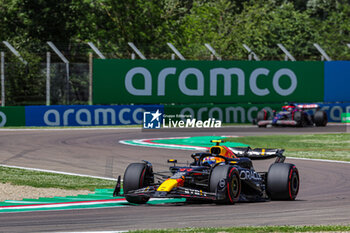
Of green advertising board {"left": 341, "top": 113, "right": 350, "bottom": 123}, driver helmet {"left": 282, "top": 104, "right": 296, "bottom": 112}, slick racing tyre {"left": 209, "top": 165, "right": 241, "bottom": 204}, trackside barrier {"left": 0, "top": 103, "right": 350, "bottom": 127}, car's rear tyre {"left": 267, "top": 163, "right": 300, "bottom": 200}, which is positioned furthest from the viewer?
green advertising board {"left": 341, "top": 113, "right": 350, "bottom": 123}

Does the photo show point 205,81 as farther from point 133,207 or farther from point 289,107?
point 133,207

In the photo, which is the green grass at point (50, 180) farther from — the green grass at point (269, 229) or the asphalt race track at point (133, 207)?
the green grass at point (269, 229)

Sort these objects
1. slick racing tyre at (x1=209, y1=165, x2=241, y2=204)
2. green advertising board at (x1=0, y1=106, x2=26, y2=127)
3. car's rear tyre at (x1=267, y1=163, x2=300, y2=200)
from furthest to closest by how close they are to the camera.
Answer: green advertising board at (x1=0, y1=106, x2=26, y2=127), car's rear tyre at (x1=267, y1=163, x2=300, y2=200), slick racing tyre at (x1=209, y1=165, x2=241, y2=204)

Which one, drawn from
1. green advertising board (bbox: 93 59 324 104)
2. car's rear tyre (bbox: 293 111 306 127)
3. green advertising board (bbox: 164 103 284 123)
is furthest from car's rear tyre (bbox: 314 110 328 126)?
green advertising board (bbox: 93 59 324 104)

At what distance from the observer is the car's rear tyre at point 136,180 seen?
456 inches

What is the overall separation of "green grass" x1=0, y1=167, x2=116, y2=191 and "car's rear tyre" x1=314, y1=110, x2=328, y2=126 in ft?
68.4

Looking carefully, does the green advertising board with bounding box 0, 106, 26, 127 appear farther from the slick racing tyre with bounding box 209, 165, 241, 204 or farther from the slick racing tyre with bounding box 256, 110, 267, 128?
the slick racing tyre with bounding box 209, 165, 241, 204

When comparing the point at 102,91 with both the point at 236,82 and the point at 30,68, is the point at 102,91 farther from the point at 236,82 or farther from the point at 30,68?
the point at 236,82

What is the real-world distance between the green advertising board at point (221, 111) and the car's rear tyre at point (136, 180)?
71.3ft

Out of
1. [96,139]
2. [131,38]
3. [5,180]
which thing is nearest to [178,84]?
[96,139]

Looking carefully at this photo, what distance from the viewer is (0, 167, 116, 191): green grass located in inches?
581

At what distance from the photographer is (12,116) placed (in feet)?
97.7

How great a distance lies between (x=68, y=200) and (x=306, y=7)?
73092 millimetres

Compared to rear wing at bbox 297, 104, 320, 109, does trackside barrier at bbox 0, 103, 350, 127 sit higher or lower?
lower
